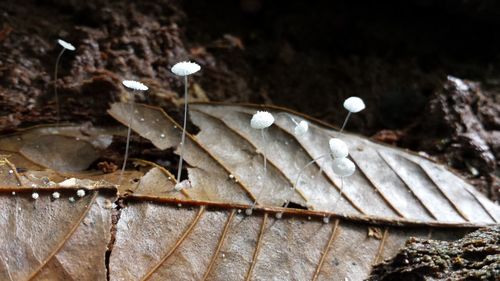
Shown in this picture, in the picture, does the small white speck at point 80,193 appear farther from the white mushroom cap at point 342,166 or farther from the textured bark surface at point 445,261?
the textured bark surface at point 445,261

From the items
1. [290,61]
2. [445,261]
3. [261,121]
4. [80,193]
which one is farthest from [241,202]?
[290,61]

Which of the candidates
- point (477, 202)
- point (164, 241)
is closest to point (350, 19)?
point (477, 202)

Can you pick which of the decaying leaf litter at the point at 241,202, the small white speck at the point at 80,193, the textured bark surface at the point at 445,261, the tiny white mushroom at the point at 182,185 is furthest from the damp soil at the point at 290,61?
the textured bark surface at the point at 445,261

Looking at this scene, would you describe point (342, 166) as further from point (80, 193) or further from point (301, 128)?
point (80, 193)

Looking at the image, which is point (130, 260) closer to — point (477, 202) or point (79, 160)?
point (79, 160)

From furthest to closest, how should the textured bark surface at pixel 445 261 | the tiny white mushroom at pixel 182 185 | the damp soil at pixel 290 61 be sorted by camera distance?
the damp soil at pixel 290 61 → the tiny white mushroom at pixel 182 185 → the textured bark surface at pixel 445 261
